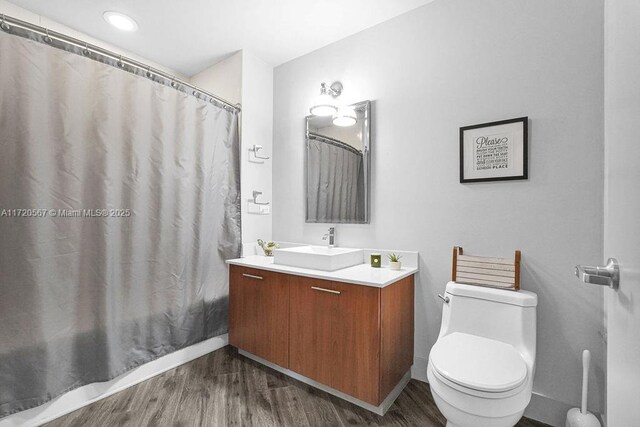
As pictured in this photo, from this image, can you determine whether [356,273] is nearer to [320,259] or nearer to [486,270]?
[320,259]

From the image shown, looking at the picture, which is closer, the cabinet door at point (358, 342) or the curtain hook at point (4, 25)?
the curtain hook at point (4, 25)

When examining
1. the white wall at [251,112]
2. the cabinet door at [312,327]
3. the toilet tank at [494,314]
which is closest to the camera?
the toilet tank at [494,314]

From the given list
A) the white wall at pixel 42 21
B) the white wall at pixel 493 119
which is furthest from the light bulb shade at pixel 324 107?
the white wall at pixel 42 21

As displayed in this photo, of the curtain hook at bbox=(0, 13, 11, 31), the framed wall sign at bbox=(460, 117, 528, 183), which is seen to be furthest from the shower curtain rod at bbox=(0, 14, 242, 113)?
the framed wall sign at bbox=(460, 117, 528, 183)

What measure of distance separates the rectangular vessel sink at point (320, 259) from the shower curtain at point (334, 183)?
0.30m

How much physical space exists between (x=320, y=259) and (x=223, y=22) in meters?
1.84

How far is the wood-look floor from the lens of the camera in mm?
1591

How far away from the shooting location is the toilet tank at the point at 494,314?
1494 mm

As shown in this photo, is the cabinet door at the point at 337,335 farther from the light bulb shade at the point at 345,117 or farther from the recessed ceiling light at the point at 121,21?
the recessed ceiling light at the point at 121,21

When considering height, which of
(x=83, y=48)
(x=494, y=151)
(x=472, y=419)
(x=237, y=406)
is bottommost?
(x=237, y=406)

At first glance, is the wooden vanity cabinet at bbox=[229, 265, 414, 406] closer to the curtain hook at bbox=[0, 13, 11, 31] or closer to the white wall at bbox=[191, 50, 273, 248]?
the white wall at bbox=[191, 50, 273, 248]

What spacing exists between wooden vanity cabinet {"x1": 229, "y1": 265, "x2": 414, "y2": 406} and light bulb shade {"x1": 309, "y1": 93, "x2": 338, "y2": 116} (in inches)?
50.6

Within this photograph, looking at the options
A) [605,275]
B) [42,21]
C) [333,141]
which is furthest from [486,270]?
[42,21]

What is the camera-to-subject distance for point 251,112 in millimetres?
2615
